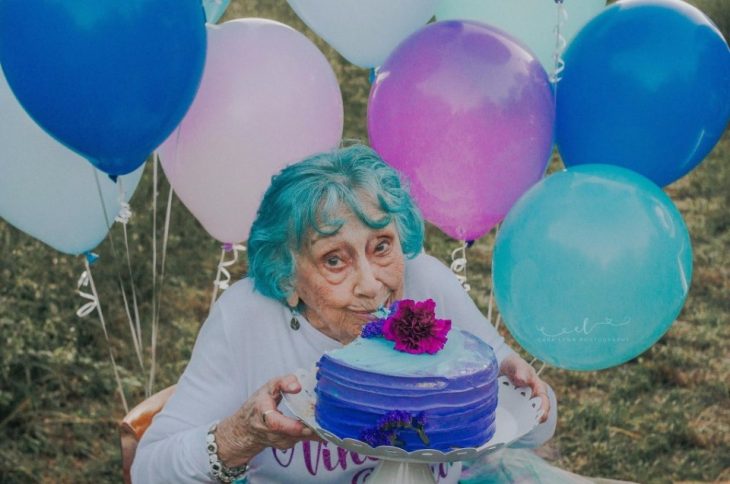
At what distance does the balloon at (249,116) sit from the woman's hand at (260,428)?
0.81m

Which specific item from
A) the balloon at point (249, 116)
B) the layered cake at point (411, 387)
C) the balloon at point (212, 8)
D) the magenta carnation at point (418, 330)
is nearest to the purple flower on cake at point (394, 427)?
the layered cake at point (411, 387)

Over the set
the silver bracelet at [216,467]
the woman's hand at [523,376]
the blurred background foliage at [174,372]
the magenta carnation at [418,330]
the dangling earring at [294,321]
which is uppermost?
the magenta carnation at [418,330]

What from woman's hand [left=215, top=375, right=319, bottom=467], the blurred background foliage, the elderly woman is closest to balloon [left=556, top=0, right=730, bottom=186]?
the elderly woman

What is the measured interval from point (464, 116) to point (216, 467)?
1057 mm

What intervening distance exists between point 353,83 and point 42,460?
125 inches

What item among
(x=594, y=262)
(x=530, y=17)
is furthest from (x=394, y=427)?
(x=530, y=17)

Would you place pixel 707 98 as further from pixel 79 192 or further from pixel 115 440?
pixel 115 440

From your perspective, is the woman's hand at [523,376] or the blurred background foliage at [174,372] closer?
the woman's hand at [523,376]

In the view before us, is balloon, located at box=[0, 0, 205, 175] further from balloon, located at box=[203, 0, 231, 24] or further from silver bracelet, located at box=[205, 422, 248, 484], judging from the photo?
silver bracelet, located at box=[205, 422, 248, 484]

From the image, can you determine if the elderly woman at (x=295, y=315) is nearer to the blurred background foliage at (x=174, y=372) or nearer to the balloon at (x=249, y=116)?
the balloon at (x=249, y=116)

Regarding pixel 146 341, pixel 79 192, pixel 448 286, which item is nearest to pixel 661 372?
pixel 146 341

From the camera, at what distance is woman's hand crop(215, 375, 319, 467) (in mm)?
2217

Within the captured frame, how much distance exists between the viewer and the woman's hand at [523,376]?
7.90 ft

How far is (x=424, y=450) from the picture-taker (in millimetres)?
2029
